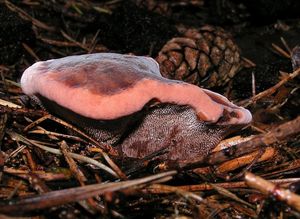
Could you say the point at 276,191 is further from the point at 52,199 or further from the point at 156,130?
the point at 52,199

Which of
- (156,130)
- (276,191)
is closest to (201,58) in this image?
(156,130)

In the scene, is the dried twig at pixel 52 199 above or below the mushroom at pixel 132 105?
below

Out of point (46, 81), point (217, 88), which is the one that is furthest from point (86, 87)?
point (217, 88)

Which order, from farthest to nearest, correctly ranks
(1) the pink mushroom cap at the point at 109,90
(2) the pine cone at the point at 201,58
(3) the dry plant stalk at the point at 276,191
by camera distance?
1. (2) the pine cone at the point at 201,58
2. (1) the pink mushroom cap at the point at 109,90
3. (3) the dry plant stalk at the point at 276,191

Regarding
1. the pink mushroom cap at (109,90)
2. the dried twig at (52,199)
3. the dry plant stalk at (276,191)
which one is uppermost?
the pink mushroom cap at (109,90)

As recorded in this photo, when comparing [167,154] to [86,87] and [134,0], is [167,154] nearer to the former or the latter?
[86,87]

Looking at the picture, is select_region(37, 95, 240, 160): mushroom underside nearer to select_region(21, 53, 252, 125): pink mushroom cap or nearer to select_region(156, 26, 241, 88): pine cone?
select_region(21, 53, 252, 125): pink mushroom cap

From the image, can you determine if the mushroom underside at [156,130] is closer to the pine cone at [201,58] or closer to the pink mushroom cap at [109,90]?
the pink mushroom cap at [109,90]

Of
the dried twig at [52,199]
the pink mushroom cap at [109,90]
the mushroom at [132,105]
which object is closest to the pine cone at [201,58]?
the mushroom at [132,105]
